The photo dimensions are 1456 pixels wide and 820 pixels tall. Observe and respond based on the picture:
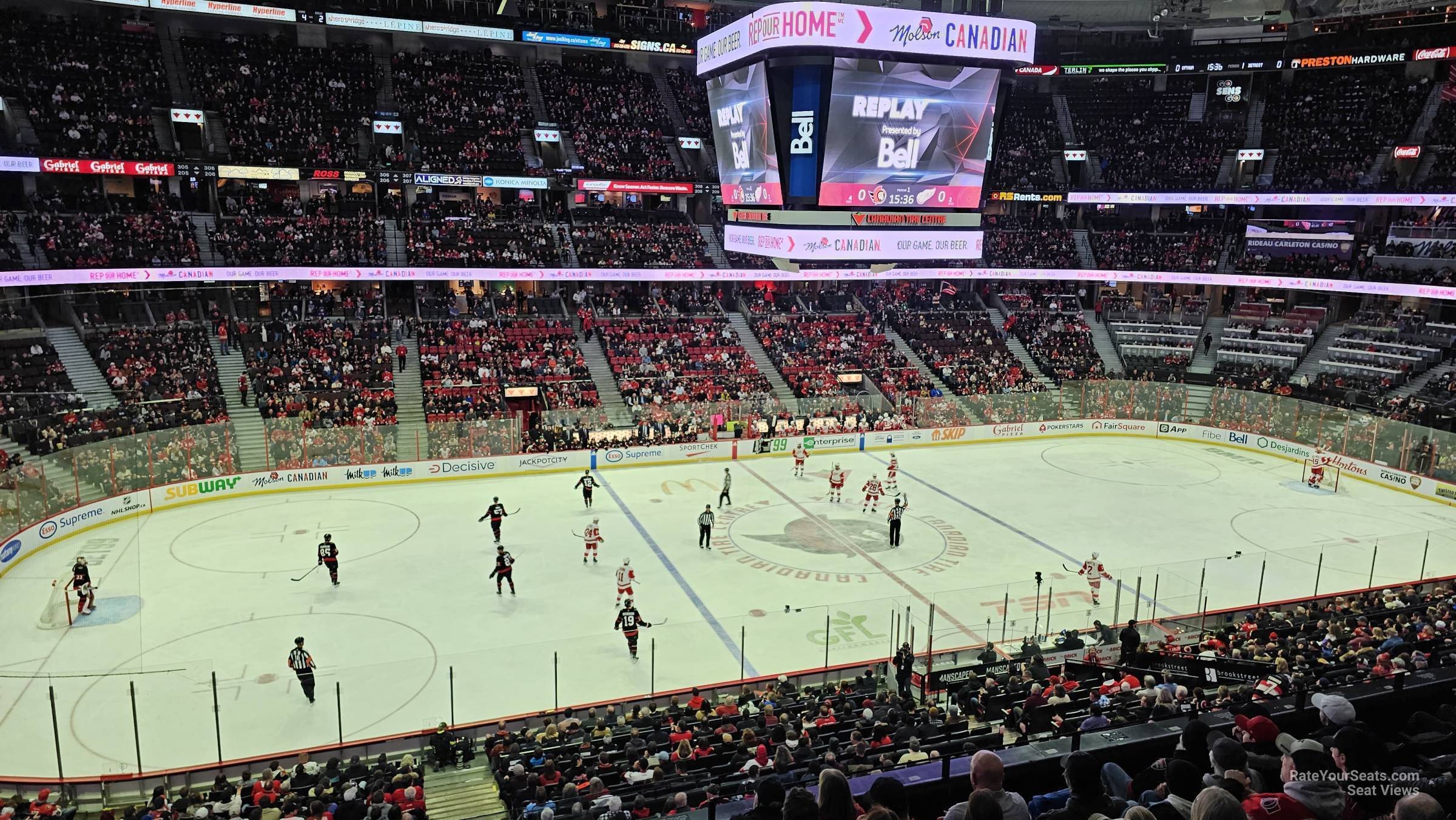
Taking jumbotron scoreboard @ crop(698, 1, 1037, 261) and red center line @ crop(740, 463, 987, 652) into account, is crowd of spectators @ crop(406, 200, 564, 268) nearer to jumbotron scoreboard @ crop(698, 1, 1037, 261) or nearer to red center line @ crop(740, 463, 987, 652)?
red center line @ crop(740, 463, 987, 652)

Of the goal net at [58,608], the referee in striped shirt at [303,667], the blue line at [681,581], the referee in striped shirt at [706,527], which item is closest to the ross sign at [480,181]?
the blue line at [681,581]

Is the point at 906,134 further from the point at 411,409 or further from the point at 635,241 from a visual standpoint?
the point at 635,241

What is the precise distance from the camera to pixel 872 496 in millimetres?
26859

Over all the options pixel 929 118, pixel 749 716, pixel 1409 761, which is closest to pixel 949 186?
pixel 929 118

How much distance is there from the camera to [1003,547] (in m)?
23.0

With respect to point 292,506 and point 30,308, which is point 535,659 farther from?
point 30,308

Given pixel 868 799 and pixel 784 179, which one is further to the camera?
pixel 784 179

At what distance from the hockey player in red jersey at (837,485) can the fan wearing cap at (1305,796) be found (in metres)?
22.2

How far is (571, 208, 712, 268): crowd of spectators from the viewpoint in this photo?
41.2m

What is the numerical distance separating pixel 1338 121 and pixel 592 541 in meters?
43.6

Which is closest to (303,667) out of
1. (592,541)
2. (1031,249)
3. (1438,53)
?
(592,541)

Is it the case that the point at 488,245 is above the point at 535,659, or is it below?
above

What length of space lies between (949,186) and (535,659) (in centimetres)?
1652

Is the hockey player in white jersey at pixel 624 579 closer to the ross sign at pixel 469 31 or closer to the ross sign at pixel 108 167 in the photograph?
the ross sign at pixel 108 167
